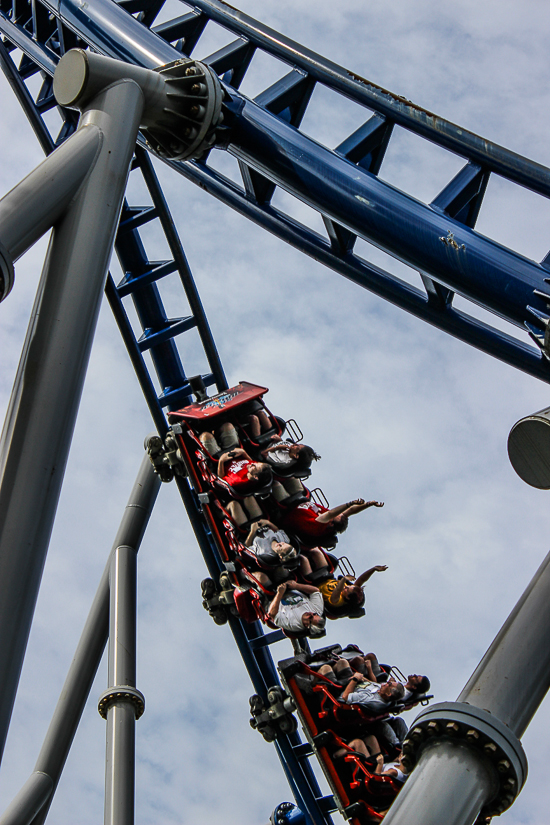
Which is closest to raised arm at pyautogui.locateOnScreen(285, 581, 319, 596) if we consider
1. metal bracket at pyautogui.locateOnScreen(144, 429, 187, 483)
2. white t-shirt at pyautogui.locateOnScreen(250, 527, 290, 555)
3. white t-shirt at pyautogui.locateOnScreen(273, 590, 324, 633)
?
white t-shirt at pyautogui.locateOnScreen(273, 590, 324, 633)

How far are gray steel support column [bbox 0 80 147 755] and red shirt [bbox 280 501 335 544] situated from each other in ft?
14.0

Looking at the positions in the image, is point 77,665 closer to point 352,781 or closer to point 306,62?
point 352,781

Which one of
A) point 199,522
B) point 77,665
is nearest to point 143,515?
point 199,522

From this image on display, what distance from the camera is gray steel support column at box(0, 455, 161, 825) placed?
23.3 ft

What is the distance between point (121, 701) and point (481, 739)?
15.8 feet

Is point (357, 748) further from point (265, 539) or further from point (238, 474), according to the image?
point (238, 474)

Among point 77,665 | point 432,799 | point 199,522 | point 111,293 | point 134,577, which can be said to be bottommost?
point 432,799

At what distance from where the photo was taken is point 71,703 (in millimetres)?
7477

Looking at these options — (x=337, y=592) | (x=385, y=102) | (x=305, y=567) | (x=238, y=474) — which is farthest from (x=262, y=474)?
(x=385, y=102)

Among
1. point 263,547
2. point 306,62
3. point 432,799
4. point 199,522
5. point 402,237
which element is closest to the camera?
point 432,799

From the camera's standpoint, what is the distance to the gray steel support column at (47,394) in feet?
10.2

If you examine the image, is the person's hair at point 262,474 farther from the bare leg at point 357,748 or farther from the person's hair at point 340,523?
the bare leg at point 357,748

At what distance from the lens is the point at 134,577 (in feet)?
25.6

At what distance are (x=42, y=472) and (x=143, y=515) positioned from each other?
17.3ft
